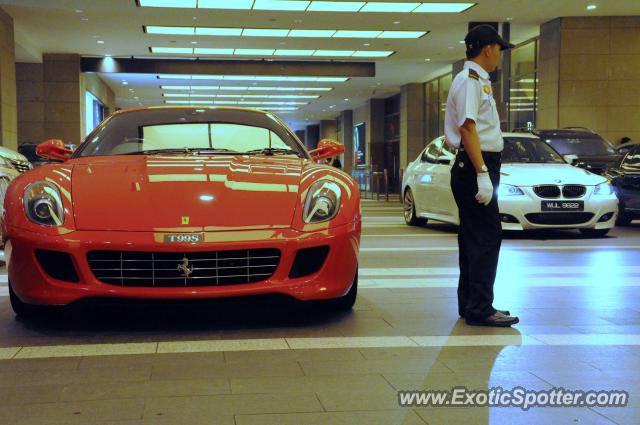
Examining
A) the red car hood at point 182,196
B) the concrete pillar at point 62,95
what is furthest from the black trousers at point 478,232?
the concrete pillar at point 62,95

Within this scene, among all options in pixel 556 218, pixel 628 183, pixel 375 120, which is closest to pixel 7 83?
pixel 628 183

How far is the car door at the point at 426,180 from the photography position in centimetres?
1112

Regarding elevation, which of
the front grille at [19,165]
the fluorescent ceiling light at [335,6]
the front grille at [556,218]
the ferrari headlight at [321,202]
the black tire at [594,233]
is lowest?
the black tire at [594,233]

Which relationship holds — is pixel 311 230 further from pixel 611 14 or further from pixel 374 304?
pixel 611 14

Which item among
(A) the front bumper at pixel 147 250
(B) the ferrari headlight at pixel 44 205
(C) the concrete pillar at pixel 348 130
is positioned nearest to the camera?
(A) the front bumper at pixel 147 250

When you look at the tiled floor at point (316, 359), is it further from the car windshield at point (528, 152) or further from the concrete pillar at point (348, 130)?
the concrete pillar at point (348, 130)

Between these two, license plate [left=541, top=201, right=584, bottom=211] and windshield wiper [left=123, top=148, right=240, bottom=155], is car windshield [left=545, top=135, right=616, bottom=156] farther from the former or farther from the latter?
windshield wiper [left=123, top=148, right=240, bottom=155]

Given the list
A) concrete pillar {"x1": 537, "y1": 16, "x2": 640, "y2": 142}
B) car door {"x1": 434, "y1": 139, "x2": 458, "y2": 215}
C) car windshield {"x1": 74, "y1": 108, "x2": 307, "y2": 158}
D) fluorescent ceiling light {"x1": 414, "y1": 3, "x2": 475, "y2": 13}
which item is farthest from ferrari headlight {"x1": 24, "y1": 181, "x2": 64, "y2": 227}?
concrete pillar {"x1": 537, "y1": 16, "x2": 640, "y2": 142}

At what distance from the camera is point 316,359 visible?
11.8ft

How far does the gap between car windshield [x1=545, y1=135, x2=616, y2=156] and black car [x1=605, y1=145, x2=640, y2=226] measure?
83.0 inches

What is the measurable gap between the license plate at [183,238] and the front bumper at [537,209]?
623 cm

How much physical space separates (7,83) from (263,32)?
6.73 m

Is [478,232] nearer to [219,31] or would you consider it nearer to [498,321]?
[498,321]

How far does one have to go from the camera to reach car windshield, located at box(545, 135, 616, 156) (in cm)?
1435
